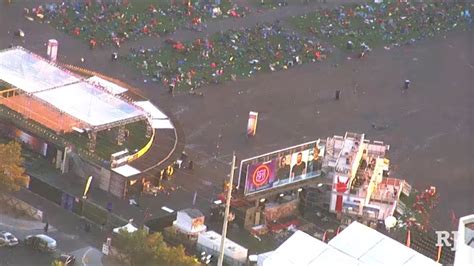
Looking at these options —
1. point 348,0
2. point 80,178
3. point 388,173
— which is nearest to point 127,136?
point 80,178

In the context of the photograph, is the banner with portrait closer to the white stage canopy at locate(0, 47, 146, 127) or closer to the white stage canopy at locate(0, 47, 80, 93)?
the white stage canopy at locate(0, 47, 146, 127)

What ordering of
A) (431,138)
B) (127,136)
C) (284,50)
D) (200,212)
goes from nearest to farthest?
(200,212), (127,136), (431,138), (284,50)

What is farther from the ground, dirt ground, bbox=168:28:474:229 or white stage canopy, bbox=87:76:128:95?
white stage canopy, bbox=87:76:128:95

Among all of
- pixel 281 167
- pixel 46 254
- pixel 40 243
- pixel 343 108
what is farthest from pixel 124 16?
pixel 46 254

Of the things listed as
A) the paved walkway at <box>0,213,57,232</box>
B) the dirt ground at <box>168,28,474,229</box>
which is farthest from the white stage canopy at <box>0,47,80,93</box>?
the paved walkway at <box>0,213,57,232</box>

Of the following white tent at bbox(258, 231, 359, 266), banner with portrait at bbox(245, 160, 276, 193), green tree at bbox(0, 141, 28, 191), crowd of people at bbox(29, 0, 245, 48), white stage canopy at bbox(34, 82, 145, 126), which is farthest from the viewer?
crowd of people at bbox(29, 0, 245, 48)

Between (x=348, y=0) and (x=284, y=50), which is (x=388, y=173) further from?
(x=348, y=0)
